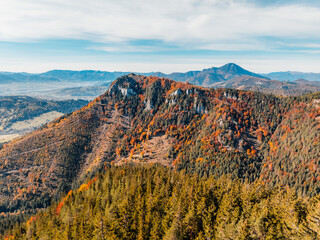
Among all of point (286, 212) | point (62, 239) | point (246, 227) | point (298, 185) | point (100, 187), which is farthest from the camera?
point (298, 185)

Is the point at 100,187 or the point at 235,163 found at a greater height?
the point at 100,187

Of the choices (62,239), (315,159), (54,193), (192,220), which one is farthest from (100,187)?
(315,159)

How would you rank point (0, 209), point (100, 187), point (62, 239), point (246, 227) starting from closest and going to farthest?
point (246, 227), point (62, 239), point (100, 187), point (0, 209)

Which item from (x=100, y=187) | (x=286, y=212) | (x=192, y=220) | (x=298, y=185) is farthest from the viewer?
(x=298, y=185)

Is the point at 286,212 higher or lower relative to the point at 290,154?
higher

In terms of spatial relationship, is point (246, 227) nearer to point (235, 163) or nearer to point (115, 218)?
point (115, 218)

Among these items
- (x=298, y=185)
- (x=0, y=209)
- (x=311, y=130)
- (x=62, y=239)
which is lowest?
(x=0, y=209)

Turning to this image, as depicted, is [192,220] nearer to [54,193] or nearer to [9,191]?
[54,193]

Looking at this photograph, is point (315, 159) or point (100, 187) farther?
point (315, 159)

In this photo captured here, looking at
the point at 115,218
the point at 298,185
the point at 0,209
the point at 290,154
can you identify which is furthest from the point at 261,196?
the point at 0,209
